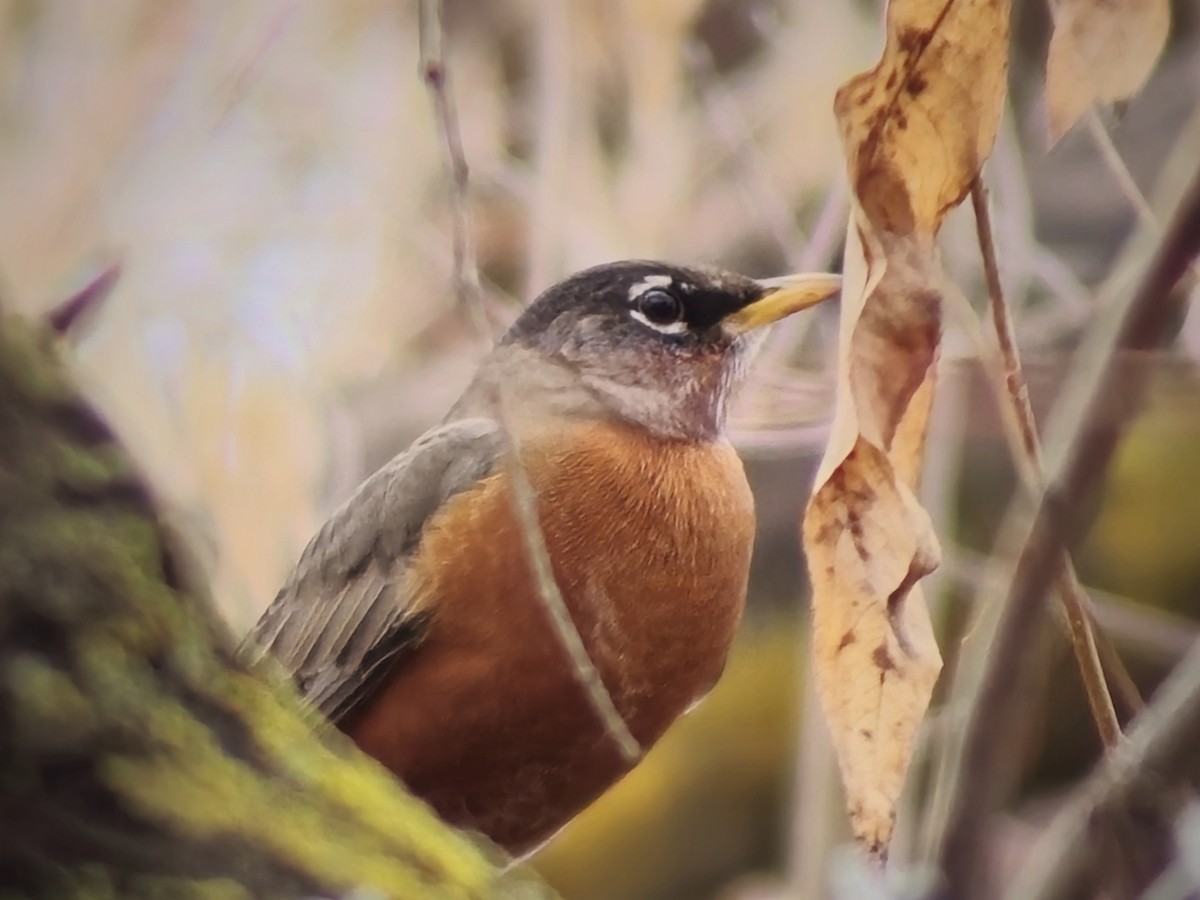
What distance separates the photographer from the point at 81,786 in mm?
666

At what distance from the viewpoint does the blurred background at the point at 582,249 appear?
1.07 m

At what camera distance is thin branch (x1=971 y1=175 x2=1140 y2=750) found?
1051 mm

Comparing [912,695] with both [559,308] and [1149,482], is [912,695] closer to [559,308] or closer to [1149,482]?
[1149,482]

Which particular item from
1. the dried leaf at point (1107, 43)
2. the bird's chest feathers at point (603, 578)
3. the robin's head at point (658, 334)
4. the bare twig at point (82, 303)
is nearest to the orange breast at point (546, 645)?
the bird's chest feathers at point (603, 578)

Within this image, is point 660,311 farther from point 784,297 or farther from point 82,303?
point 82,303

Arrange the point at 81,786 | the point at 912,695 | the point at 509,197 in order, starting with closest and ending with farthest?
the point at 81,786, the point at 912,695, the point at 509,197

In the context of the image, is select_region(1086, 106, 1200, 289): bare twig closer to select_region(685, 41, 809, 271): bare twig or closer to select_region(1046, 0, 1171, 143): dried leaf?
select_region(1046, 0, 1171, 143): dried leaf

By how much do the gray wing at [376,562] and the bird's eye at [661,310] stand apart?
7.4 inches

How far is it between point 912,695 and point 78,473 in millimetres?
672

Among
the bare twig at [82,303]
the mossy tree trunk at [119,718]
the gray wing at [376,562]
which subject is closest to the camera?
the mossy tree trunk at [119,718]

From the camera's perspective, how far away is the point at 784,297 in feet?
3.63

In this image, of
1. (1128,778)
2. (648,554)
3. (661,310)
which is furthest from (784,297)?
(1128,778)

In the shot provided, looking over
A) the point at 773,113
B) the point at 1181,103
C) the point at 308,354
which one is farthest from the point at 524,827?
the point at 1181,103

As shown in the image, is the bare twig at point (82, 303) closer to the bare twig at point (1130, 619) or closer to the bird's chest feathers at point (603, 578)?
the bird's chest feathers at point (603, 578)
